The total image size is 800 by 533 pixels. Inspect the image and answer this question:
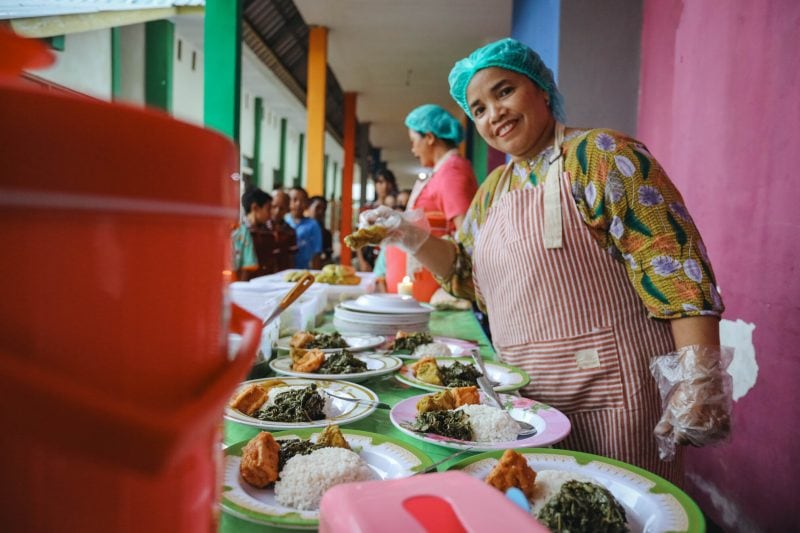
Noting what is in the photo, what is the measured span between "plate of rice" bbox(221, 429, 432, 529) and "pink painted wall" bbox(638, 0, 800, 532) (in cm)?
213

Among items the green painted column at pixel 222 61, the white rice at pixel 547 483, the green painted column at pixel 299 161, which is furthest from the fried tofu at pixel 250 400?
the green painted column at pixel 299 161

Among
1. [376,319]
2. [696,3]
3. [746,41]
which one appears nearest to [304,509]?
[376,319]

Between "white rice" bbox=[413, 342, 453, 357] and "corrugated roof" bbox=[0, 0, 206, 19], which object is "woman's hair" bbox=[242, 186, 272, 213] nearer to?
"corrugated roof" bbox=[0, 0, 206, 19]

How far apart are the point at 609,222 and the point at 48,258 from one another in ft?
4.85

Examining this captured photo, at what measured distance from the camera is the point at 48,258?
Answer: 327mm

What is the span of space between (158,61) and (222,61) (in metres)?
5.53

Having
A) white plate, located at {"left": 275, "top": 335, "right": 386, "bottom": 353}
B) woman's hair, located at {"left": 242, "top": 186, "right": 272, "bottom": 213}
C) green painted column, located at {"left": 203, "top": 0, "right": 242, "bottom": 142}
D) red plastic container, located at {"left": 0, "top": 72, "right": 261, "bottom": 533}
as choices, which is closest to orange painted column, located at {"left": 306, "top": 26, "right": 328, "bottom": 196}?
woman's hair, located at {"left": 242, "top": 186, "right": 272, "bottom": 213}

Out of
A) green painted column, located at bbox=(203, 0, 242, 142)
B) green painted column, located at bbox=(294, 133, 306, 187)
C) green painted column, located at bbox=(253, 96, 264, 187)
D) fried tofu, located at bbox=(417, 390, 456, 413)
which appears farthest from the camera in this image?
Result: green painted column, located at bbox=(294, 133, 306, 187)

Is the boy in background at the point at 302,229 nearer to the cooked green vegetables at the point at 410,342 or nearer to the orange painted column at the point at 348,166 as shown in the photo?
the orange painted column at the point at 348,166

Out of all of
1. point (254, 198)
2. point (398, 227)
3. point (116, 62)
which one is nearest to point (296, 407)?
point (398, 227)

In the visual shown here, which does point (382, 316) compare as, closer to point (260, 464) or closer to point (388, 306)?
point (388, 306)

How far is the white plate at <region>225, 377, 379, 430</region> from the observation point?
1143 millimetres

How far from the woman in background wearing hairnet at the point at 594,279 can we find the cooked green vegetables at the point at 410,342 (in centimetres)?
28

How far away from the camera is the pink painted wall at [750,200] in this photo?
7.57ft
